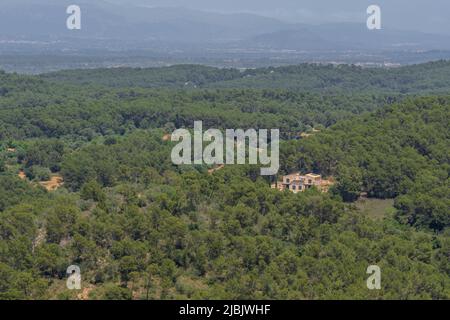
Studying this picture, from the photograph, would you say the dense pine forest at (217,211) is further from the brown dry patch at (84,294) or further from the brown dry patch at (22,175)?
the brown dry patch at (22,175)

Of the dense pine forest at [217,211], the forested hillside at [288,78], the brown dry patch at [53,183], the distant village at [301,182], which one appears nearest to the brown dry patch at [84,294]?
the dense pine forest at [217,211]

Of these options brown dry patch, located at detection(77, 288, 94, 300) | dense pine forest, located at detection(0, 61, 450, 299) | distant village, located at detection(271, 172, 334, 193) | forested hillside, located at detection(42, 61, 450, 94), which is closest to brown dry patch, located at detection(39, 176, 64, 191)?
dense pine forest, located at detection(0, 61, 450, 299)

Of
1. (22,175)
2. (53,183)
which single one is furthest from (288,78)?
(53,183)

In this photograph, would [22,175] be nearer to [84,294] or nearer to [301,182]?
[301,182]

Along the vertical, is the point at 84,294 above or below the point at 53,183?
above

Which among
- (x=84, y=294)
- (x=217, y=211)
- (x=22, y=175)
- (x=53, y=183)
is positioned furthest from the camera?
(x=22, y=175)

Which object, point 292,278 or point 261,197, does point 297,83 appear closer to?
point 261,197

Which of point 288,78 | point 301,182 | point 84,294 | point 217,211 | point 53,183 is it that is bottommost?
point 53,183

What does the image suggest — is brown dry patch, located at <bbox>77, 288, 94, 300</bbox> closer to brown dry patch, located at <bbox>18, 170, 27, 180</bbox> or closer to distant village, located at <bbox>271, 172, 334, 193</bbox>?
distant village, located at <bbox>271, 172, 334, 193</bbox>
